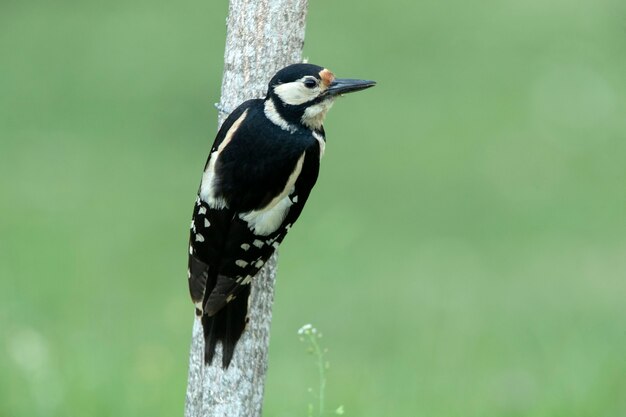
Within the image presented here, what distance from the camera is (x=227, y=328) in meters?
3.73

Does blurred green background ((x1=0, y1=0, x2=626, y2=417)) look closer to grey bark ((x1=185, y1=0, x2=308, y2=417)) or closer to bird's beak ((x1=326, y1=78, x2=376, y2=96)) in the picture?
grey bark ((x1=185, y1=0, x2=308, y2=417))

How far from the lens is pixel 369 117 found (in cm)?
1006

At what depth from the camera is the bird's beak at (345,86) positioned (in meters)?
3.63

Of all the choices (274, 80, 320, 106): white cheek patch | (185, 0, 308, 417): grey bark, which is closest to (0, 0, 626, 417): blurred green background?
(185, 0, 308, 417): grey bark

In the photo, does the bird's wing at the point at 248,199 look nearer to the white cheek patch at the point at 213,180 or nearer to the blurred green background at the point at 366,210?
the white cheek patch at the point at 213,180

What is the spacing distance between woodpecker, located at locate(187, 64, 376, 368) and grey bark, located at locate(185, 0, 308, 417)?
2.2 inches

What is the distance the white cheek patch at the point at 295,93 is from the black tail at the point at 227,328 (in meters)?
0.56

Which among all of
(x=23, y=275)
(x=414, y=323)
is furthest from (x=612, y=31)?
(x=23, y=275)

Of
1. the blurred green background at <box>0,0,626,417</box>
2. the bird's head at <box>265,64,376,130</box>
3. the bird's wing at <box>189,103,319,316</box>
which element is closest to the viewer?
the bird's head at <box>265,64,376,130</box>

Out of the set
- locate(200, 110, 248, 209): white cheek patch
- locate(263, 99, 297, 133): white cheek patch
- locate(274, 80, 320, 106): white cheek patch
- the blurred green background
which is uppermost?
the blurred green background

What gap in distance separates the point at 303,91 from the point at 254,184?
30 centimetres

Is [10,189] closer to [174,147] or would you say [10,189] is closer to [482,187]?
[174,147]

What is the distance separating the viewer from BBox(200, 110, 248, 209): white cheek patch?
12.2ft

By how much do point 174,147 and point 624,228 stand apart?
10.9ft
